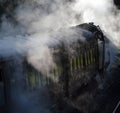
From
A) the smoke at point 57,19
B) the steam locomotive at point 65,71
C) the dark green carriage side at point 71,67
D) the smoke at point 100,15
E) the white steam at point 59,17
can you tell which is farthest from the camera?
the smoke at point 100,15

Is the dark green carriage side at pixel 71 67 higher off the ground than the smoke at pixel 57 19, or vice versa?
the smoke at pixel 57 19

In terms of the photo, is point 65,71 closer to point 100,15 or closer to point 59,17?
point 100,15

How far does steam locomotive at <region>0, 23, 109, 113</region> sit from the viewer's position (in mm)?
7789

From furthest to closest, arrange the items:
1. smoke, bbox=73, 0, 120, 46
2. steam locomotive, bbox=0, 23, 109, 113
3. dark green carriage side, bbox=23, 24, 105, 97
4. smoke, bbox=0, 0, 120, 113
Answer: smoke, bbox=73, 0, 120, 46, smoke, bbox=0, 0, 120, 113, dark green carriage side, bbox=23, 24, 105, 97, steam locomotive, bbox=0, 23, 109, 113

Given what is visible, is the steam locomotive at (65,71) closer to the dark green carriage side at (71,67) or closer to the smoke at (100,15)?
the dark green carriage side at (71,67)

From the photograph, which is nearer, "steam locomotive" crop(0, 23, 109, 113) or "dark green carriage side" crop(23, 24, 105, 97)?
"steam locomotive" crop(0, 23, 109, 113)

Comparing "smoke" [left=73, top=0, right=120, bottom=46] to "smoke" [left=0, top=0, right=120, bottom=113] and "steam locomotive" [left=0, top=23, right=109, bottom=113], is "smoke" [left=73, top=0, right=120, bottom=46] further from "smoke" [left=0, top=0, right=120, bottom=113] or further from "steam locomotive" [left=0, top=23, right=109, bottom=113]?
"steam locomotive" [left=0, top=23, right=109, bottom=113]

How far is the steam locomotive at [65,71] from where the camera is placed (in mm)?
7789

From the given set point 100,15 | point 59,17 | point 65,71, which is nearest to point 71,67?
point 65,71

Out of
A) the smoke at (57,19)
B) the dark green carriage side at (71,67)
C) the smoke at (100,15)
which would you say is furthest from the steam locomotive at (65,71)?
the smoke at (100,15)

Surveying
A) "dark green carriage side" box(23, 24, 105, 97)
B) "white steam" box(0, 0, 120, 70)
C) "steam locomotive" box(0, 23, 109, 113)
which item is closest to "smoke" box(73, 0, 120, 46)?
"white steam" box(0, 0, 120, 70)

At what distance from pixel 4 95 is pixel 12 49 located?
118 cm

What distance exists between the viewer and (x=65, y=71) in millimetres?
9969

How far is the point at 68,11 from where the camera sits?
16.6 m
